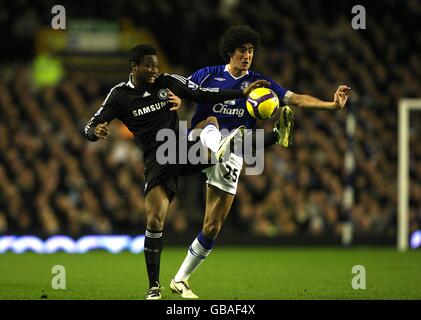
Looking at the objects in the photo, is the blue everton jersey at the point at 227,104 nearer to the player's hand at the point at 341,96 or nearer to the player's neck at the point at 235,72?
the player's neck at the point at 235,72

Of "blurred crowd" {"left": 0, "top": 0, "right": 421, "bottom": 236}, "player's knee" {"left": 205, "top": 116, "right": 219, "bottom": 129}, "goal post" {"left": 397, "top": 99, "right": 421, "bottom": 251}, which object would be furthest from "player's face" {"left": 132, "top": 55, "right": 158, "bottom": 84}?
"goal post" {"left": 397, "top": 99, "right": 421, "bottom": 251}

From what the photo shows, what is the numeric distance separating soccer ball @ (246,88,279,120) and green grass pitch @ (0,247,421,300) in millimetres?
1691

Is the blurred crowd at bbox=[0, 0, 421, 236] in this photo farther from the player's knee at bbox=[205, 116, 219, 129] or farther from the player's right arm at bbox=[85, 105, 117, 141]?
the player's right arm at bbox=[85, 105, 117, 141]

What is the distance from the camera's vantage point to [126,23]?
21.1 metres

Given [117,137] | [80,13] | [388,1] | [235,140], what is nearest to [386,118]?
[388,1]

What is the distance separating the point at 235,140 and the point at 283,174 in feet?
30.6

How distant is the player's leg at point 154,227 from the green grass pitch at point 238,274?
284mm

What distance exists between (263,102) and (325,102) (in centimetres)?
64

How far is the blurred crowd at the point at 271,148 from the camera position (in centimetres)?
1714

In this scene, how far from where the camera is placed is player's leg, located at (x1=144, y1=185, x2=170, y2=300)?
8.35 m

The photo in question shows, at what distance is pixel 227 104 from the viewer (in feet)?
29.5

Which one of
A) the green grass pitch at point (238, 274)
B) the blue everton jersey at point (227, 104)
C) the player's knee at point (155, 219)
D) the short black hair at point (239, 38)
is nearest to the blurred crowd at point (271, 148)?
the green grass pitch at point (238, 274)

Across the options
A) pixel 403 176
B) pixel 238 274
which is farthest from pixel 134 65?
pixel 403 176
